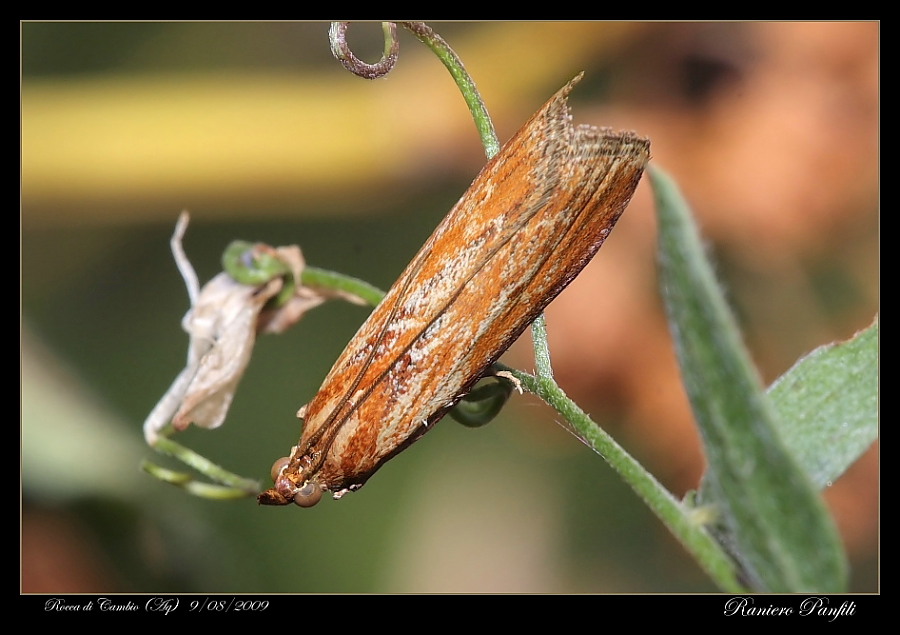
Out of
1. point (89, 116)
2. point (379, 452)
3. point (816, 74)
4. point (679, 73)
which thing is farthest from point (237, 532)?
point (816, 74)

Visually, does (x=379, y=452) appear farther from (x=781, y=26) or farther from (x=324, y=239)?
(x=781, y=26)

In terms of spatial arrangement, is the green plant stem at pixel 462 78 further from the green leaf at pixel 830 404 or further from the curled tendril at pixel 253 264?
the green leaf at pixel 830 404

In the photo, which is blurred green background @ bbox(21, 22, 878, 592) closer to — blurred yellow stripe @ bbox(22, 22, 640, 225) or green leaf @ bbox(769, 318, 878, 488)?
blurred yellow stripe @ bbox(22, 22, 640, 225)

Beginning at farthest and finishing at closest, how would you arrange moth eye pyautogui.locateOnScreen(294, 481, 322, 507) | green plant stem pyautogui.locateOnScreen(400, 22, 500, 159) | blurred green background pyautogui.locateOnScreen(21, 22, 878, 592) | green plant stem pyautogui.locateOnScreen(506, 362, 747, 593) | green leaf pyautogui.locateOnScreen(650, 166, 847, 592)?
blurred green background pyautogui.locateOnScreen(21, 22, 878, 592), moth eye pyautogui.locateOnScreen(294, 481, 322, 507), green plant stem pyautogui.locateOnScreen(400, 22, 500, 159), green plant stem pyautogui.locateOnScreen(506, 362, 747, 593), green leaf pyautogui.locateOnScreen(650, 166, 847, 592)

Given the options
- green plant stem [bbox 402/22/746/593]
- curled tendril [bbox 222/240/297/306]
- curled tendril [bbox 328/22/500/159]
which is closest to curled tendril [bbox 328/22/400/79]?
curled tendril [bbox 328/22/500/159]

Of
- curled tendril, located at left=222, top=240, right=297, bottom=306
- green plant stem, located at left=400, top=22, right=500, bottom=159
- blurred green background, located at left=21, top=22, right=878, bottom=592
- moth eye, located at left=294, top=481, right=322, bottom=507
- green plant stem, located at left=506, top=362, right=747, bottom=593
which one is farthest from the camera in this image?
blurred green background, located at left=21, top=22, right=878, bottom=592

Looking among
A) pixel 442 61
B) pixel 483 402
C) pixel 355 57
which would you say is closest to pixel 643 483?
pixel 483 402

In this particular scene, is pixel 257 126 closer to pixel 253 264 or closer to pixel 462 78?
pixel 253 264
